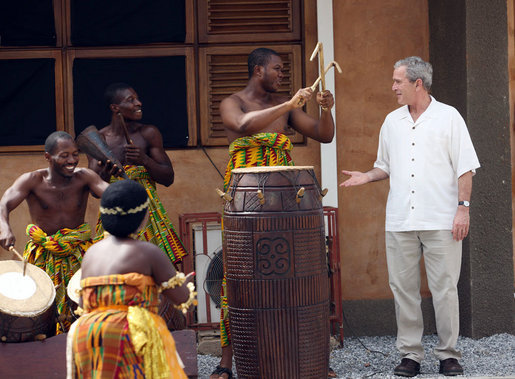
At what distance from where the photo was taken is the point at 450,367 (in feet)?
19.9

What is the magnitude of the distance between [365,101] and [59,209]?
2.79 meters

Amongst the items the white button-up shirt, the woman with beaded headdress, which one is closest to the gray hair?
the white button-up shirt

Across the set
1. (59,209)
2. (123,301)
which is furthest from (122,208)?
(59,209)

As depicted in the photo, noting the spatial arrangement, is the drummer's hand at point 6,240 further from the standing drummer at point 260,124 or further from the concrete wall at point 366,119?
the concrete wall at point 366,119

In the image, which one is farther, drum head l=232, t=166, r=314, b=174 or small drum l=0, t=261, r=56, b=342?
drum head l=232, t=166, r=314, b=174

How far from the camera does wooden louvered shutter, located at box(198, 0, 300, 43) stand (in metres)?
7.35

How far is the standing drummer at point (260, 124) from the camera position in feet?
19.2

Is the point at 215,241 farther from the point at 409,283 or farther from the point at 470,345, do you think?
the point at 470,345

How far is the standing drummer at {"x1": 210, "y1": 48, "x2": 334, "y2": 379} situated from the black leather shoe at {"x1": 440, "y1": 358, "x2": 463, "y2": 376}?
1442mm

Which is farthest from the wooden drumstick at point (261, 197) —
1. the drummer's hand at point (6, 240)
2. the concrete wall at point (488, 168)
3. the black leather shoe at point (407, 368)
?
the concrete wall at point (488, 168)

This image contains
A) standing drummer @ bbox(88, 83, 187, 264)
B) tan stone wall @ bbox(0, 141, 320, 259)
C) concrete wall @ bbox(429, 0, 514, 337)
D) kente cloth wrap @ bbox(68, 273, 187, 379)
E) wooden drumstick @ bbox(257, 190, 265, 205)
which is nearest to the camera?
kente cloth wrap @ bbox(68, 273, 187, 379)

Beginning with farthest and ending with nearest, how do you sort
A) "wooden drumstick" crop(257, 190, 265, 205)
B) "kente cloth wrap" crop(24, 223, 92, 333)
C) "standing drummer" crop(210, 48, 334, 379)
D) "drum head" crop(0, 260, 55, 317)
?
"standing drummer" crop(210, 48, 334, 379) → "kente cloth wrap" crop(24, 223, 92, 333) → "wooden drumstick" crop(257, 190, 265, 205) → "drum head" crop(0, 260, 55, 317)

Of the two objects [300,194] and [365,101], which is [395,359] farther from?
[365,101]

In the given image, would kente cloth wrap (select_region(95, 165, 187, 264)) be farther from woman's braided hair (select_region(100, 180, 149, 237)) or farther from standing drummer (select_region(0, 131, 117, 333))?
woman's braided hair (select_region(100, 180, 149, 237))
